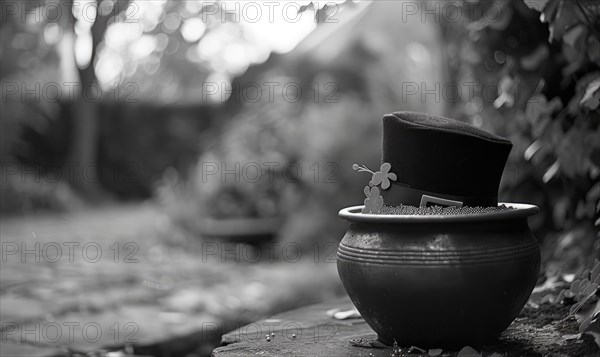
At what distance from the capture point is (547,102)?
2.86 m

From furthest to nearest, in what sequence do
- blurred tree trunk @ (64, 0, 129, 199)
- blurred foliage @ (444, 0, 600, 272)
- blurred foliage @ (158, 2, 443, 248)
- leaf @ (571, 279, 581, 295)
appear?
1. blurred tree trunk @ (64, 0, 129, 199)
2. blurred foliage @ (158, 2, 443, 248)
3. blurred foliage @ (444, 0, 600, 272)
4. leaf @ (571, 279, 581, 295)

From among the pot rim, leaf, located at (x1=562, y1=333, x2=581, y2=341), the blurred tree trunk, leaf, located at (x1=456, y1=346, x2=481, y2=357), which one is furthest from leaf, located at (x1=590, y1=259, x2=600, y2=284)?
the blurred tree trunk

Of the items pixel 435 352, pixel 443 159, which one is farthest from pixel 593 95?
pixel 435 352

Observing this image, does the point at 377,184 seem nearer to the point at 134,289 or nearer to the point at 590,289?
the point at 590,289

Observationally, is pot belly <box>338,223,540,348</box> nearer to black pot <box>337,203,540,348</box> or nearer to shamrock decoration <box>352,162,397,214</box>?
black pot <box>337,203,540,348</box>

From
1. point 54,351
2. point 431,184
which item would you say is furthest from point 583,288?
point 54,351

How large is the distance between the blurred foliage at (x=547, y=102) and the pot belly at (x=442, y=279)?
2.40 feet

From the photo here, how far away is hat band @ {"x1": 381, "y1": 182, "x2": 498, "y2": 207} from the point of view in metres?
1.76

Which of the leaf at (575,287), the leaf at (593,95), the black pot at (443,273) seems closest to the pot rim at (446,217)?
the black pot at (443,273)

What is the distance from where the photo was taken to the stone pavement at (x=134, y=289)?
3.13 meters

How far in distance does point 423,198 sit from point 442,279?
0.23 meters

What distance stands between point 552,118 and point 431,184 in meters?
1.37

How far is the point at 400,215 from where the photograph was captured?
5.47 ft

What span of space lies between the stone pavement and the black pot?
1.47 meters
